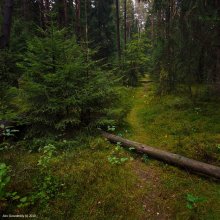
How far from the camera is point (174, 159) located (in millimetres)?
6262

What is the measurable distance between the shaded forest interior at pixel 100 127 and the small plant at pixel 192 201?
0.08 ft

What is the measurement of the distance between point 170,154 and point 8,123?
530cm

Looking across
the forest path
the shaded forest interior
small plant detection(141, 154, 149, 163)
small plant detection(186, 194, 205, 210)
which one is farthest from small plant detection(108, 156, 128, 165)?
small plant detection(186, 194, 205, 210)

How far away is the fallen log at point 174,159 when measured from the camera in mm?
5589

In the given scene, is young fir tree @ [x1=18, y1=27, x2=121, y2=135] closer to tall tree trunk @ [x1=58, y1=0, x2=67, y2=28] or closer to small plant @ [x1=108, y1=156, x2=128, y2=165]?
small plant @ [x1=108, y1=156, x2=128, y2=165]

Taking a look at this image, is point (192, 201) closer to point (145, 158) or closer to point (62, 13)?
point (145, 158)

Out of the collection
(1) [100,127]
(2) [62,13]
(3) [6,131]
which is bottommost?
(1) [100,127]

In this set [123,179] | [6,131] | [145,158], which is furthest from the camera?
[6,131]

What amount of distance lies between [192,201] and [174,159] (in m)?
1.64

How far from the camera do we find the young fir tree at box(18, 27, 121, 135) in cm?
774

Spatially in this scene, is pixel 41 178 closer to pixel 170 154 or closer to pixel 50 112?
pixel 50 112

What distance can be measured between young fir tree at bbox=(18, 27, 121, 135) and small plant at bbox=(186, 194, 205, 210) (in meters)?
4.02

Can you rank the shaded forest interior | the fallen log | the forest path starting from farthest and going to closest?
the fallen log, the shaded forest interior, the forest path

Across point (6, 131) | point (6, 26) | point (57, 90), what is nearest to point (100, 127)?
point (57, 90)
